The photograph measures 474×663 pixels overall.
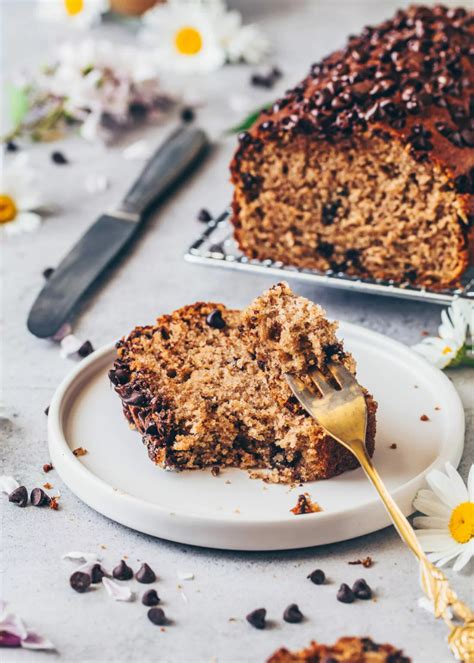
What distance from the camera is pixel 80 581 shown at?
103 inches

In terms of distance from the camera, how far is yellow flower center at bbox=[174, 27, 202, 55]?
642 cm

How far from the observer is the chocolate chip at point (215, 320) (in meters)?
3.30

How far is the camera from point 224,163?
530 centimetres

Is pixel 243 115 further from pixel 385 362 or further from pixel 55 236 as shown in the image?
pixel 385 362

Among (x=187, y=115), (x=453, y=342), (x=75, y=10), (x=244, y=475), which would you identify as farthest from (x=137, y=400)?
(x=75, y=10)

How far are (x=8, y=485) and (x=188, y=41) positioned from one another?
419 centimetres

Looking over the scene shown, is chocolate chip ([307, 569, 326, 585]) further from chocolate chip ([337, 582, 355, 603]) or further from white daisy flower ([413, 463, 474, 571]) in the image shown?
white daisy flower ([413, 463, 474, 571])

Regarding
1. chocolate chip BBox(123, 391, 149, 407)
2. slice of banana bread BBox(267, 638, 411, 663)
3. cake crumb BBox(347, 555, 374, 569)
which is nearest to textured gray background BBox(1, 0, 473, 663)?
cake crumb BBox(347, 555, 374, 569)

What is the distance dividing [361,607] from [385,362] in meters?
1.12

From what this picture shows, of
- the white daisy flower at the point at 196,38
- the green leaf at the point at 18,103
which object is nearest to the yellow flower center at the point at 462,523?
the green leaf at the point at 18,103

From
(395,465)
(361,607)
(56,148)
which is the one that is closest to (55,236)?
(56,148)

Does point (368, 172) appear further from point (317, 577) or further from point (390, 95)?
point (317, 577)

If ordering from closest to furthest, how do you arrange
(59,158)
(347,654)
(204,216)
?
(347,654) → (204,216) → (59,158)

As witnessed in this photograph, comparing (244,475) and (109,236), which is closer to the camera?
(244,475)
